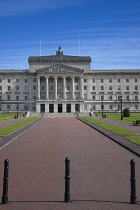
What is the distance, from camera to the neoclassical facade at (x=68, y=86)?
10575 centimetres

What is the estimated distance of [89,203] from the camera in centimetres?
767

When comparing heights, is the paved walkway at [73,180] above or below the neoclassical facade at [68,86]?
below

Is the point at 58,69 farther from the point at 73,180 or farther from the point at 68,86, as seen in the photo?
the point at 73,180

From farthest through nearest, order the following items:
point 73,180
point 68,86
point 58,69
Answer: point 68,86
point 58,69
point 73,180

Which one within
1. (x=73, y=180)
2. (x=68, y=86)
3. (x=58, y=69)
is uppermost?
(x=58, y=69)

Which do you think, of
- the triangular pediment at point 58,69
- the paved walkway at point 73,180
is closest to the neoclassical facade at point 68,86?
the triangular pediment at point 58,69

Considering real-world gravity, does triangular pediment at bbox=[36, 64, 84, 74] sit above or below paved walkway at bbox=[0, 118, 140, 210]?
above

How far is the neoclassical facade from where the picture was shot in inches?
4163

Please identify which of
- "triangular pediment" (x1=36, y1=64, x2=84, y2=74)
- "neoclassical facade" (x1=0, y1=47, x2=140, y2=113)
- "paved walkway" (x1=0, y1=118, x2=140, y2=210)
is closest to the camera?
"paved walkway" (x1=0, y1=118, x2=140, y2=210)

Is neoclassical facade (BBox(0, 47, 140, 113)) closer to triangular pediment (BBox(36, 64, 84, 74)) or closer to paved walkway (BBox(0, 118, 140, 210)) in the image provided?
triangular pediment (BBox(36, 64, 84, 74))

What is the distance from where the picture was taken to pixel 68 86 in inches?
4326

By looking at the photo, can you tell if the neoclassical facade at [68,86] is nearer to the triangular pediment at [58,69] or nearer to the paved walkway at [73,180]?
the triangular pediment at [58,69]

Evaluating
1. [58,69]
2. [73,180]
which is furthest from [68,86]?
[73,180]

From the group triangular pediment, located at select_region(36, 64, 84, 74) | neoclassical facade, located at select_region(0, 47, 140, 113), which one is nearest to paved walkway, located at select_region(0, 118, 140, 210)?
neoclassical facade, located at select_region(0, 47, 140, 113)
